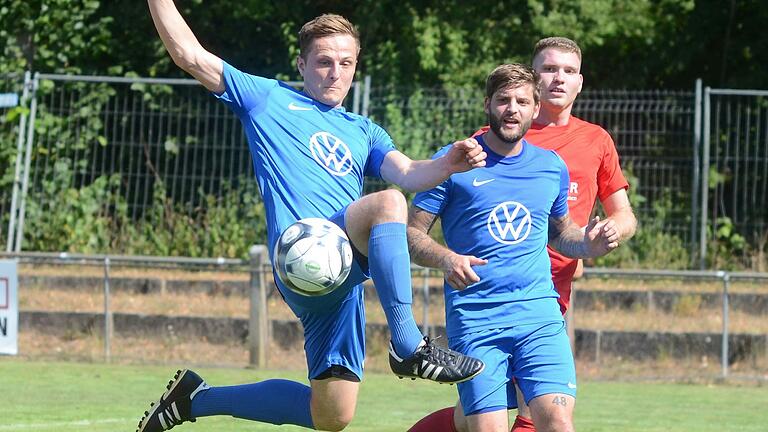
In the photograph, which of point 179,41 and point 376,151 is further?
point 376,151

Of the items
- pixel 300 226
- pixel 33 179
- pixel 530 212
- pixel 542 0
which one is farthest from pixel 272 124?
pixel 542 0

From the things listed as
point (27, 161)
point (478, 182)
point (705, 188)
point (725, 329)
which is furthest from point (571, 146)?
point (27, 161)

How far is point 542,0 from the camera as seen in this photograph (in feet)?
66.3

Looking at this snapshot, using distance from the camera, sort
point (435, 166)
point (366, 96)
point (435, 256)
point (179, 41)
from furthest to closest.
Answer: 1. point (366, 96)
2. point (179, 41)
3. point (435, 256)
4. point (435, 166)

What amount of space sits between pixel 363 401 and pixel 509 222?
5.06 m

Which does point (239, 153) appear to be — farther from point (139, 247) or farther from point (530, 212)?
point (530, 212)

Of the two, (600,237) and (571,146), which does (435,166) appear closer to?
(600,237)

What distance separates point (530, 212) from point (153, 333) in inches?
326

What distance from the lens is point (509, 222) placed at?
20.7 feet

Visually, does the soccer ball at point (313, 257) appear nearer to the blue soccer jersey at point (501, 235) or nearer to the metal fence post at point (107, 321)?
the blue soccer jersey at point (501, 235)

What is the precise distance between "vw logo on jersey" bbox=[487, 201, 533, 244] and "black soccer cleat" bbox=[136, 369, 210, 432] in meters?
1.89

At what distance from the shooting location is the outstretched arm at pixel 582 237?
639cm

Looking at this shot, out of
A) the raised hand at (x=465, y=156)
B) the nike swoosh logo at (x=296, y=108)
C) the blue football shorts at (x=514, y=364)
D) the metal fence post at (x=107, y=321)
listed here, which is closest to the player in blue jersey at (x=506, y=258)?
the blue football shorts at (x=514, y=364)

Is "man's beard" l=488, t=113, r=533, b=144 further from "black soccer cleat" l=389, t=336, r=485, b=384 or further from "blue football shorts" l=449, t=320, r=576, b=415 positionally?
"black soccer cleat" l=389, t=336, r=485, b=384
